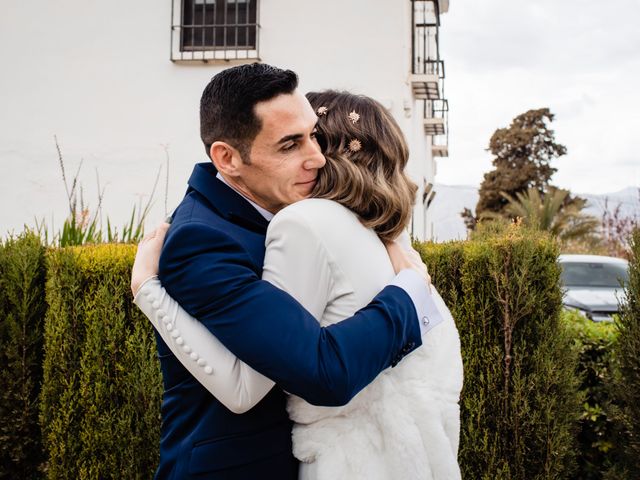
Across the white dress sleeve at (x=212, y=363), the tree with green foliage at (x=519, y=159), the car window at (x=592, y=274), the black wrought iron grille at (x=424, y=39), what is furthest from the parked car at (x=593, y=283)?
the tree with green foliage at (x=519, y=159)

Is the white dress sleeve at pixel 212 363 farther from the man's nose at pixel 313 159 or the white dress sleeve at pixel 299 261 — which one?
the man's nose at pixel 313 159

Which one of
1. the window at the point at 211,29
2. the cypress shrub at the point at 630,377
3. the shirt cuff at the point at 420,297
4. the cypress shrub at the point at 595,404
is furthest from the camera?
the window at the point at 211,29

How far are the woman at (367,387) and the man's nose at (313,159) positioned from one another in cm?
5

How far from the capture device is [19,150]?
10.3 meters

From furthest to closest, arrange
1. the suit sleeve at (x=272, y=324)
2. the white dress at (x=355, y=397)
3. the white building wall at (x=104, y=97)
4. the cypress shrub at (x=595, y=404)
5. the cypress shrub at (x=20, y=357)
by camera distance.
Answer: the white building wall at (x=104, y=97)
the cypress shrub at (x=595, y=404)
the cypress shrub at (x=20, y=357)
the white dress at (x=355, y=397)
the suit sleeve at (x=272, y=324)

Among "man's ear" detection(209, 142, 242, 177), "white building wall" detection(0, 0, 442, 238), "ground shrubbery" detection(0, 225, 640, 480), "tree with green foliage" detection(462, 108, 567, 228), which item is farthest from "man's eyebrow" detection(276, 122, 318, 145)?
"tree with green foliage" detection(462, 108, 567, 228)

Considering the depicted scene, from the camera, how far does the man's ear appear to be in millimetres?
1632

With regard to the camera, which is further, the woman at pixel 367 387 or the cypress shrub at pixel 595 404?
the cypress shrub at pixel 595 404

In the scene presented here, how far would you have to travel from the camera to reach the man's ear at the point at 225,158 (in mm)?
1632

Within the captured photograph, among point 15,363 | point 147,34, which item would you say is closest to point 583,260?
point 147,34

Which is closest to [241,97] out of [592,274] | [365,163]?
[365,163]

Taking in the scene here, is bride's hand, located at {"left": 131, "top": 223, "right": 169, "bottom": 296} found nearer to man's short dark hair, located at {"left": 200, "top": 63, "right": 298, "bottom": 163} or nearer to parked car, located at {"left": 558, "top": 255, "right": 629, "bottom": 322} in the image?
man's short dark hair, located at {"left": 200, "top": 63, "right": 298, "bottom": 163}

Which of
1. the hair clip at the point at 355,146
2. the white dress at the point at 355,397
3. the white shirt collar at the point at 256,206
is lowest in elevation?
the white dress at the point at 355,397

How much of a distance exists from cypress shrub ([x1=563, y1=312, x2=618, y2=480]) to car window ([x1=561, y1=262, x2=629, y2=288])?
20.9ft
